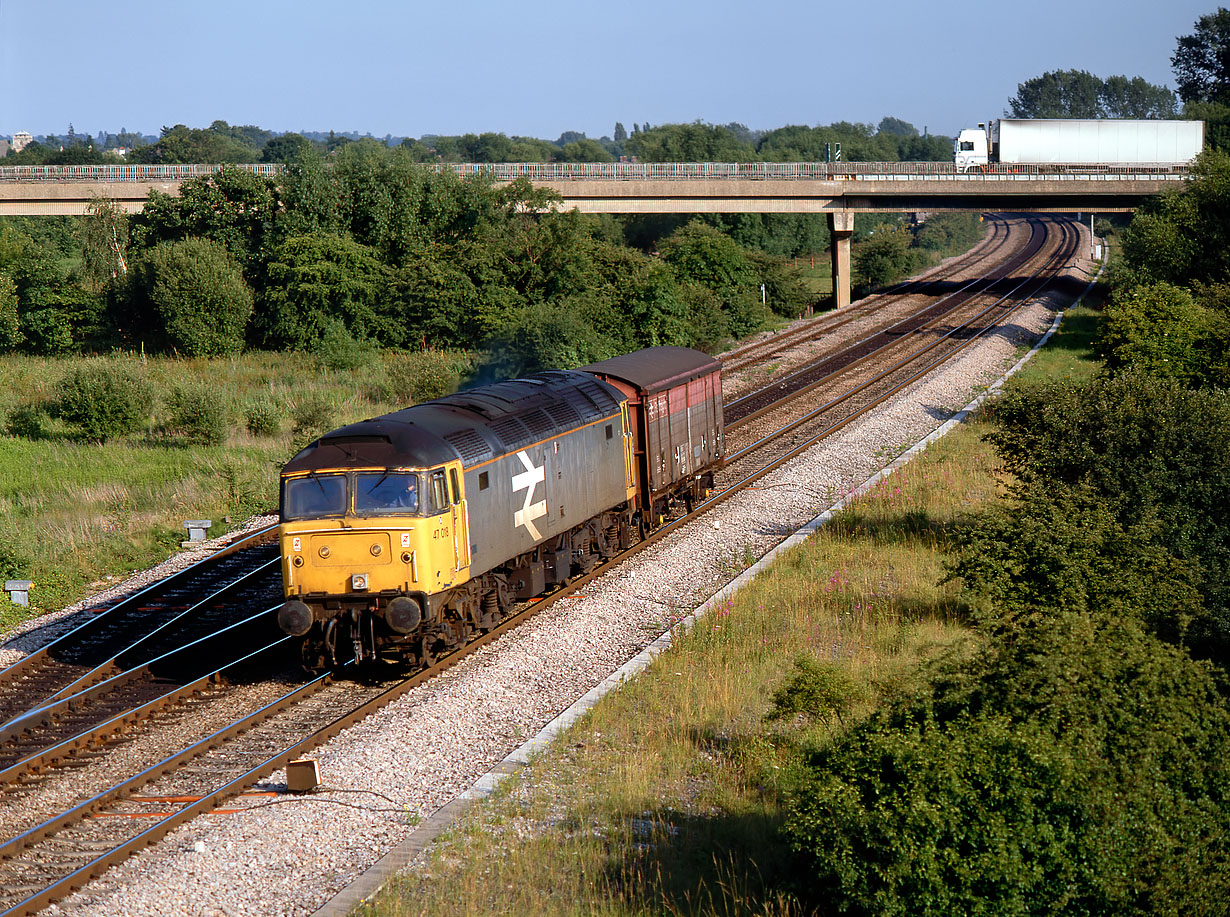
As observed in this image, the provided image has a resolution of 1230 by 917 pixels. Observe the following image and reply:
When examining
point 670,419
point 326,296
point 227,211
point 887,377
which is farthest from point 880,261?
point 670,419

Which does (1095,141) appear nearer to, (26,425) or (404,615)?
(26,425)

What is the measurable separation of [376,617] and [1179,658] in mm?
9652

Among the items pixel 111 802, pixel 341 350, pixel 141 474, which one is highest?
pixel 341 350

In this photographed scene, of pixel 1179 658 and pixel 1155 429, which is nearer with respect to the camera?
pixel 1179 658

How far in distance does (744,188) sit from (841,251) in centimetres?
709

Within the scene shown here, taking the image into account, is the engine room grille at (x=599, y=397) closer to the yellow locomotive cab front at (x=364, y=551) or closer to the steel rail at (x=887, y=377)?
the yellow locomotive cab front at (x=364, y=551)

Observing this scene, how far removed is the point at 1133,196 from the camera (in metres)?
65.5

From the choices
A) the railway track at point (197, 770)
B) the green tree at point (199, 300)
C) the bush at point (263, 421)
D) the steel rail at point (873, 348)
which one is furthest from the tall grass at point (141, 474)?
the steel rail at point (873, 348)

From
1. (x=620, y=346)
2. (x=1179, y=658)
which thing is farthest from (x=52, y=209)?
(x=1179, y=658)

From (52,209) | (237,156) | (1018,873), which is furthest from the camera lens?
(237,156)

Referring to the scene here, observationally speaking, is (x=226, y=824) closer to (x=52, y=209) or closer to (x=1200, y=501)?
(x=1200, y=501)

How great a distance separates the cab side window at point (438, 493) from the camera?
50.6 feet

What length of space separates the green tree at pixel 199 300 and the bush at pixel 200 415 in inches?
766

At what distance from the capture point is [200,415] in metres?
33.3
